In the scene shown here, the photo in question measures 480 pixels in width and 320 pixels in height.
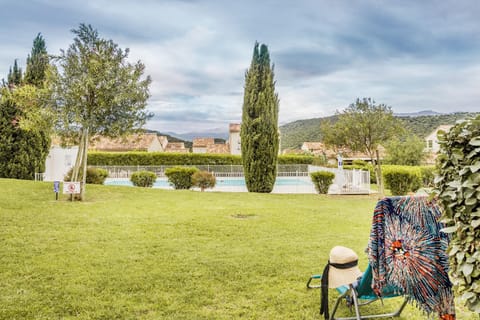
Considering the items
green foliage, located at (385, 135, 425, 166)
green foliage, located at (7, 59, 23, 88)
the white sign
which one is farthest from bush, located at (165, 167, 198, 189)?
green foliage, located at (385, 135, 425, 166)

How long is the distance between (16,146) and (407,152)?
29238mm

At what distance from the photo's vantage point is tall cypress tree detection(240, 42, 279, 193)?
15.3 m

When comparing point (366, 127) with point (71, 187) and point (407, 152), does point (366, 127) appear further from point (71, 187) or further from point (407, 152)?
point (407, 152)

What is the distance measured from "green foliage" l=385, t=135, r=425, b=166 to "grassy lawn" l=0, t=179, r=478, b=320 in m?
24.4

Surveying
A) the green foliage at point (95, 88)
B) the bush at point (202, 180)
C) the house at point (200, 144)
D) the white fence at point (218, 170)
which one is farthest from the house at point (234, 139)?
the green foliage at point (95, 88)

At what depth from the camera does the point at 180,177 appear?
1512cm

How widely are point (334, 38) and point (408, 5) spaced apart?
2.71 metres

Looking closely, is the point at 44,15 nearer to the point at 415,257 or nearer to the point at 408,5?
the point at 408,5

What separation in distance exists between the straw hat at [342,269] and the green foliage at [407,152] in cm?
3012

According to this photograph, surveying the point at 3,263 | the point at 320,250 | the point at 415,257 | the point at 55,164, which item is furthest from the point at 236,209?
the point at 55,164

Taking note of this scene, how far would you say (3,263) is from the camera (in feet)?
14.7

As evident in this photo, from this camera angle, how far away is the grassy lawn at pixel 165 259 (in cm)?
330

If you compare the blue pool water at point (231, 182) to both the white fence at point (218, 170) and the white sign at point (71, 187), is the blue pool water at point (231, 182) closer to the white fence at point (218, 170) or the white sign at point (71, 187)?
the white fence at point (218, 170)

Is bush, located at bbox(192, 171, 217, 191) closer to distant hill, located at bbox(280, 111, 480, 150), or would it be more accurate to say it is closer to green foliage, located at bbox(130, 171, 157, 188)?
green foliage, located at bbox(130, 171, 157, 188)
